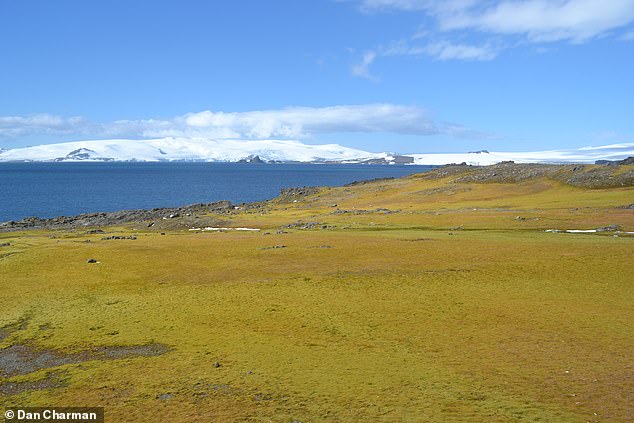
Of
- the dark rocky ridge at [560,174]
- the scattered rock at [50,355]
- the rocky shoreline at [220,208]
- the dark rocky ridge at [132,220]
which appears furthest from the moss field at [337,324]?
the dark rocky ridge at [560,174]

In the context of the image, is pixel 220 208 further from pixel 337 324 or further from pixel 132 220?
pixel 337 324

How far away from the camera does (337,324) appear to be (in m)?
29.4

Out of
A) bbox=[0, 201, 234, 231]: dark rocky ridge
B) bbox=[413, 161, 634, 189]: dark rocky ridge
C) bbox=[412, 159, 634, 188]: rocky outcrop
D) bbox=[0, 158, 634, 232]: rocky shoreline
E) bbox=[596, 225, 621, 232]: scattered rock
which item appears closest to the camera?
bbox=[596, 225, 621, 232]: scattered rock

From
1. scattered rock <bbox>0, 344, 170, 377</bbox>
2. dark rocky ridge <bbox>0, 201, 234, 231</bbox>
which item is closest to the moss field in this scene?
scattered rock <bbox>0, 344, 170, 377</bbox>

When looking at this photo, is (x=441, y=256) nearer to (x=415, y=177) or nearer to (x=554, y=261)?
(x=554, y=261)

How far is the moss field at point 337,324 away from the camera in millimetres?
19438

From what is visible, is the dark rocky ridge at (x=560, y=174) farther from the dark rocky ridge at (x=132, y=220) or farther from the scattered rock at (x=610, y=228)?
the dark rocky ridge at (x=132, y=220)

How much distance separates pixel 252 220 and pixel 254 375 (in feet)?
212

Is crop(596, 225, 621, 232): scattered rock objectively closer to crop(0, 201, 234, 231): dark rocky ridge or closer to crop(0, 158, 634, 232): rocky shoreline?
crop(0, 158, 634, 232): rocky shoreline

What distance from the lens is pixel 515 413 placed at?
59.2 ft

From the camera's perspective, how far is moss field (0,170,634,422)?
19.4m

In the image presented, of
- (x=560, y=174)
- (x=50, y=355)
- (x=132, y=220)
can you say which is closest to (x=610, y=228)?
(x=50, y=355)

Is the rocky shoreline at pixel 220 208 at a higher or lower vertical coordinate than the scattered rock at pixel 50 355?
higher

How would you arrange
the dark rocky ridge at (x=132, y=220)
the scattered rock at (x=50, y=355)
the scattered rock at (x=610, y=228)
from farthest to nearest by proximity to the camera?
1. the dark rocky ridge at (x=132, y=220)
2. the scattered rock at (x=610, y=228)
3. the scattered rock at (x=50, y=355)
